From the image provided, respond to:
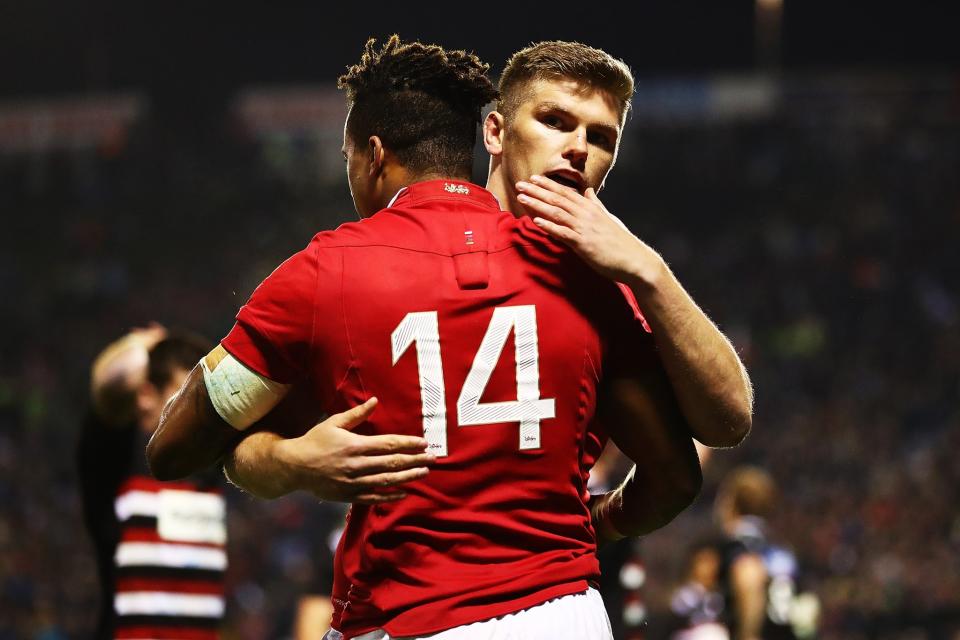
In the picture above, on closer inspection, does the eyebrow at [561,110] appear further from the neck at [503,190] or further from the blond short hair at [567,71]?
the neck at [503,190]

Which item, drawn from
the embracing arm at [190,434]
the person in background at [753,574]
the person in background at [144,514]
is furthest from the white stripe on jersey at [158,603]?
the person in background at [753,574]

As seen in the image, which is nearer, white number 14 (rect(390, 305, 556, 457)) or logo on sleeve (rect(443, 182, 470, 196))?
white number 14 (rect(390, 305, 556, 457))

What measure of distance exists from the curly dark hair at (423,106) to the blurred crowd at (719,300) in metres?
11.3

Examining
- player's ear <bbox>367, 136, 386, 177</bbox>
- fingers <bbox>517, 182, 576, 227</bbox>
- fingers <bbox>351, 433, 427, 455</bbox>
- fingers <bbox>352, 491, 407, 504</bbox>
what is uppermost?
player's ear <bbox>367, 136, 386, 177</bbox>

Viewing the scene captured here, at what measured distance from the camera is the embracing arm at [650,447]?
248 cm

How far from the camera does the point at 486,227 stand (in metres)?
2.41

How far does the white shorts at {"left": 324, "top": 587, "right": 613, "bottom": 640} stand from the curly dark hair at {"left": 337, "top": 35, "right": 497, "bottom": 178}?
88cm

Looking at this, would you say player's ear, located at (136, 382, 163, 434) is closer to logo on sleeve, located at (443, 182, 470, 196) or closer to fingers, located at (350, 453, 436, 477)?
logo on sleeve, located at (443, 182, 470, 196)

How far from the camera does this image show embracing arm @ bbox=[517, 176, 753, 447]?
235cm

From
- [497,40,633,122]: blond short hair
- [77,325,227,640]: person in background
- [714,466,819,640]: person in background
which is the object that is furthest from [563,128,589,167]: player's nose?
[714,466,819,640]: person in background

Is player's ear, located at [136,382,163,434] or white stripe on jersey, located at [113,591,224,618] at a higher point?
player's ear, located at [136,382,163,434]

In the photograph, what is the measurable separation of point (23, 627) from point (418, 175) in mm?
13027

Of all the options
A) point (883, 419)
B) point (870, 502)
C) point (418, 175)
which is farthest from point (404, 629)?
point (883, 419)

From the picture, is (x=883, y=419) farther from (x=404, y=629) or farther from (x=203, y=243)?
(x=404, y=629)
